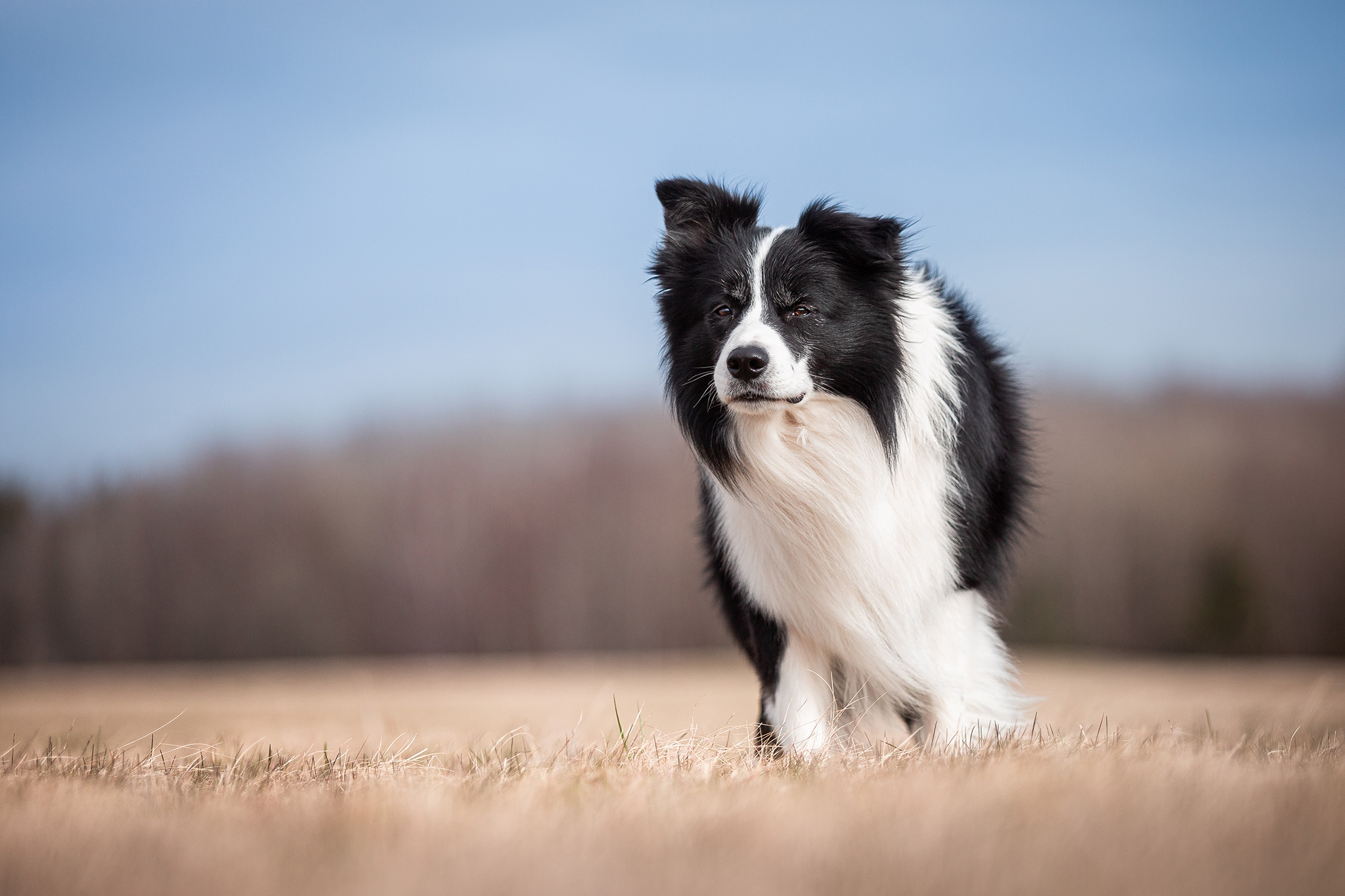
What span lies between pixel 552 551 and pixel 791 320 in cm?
3730

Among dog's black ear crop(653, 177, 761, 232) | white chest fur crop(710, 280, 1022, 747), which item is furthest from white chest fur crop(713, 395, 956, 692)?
dog's black ear crop(653, 177, 761, 232)

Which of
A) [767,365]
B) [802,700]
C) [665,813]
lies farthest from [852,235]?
[665,813]

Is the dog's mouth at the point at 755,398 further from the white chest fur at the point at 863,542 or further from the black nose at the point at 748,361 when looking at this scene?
the white chest fur at the point at 863,542

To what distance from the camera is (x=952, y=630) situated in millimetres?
4586

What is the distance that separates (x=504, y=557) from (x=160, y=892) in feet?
128

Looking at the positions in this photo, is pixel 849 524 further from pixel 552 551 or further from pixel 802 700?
pixel 552 551

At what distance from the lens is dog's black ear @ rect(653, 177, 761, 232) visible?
4.86 metres

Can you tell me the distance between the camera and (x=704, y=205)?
4879 millimetres

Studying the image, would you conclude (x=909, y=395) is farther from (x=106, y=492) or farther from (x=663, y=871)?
(x=106, y=492)

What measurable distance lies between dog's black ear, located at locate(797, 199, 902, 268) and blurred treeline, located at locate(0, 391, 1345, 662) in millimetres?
30783

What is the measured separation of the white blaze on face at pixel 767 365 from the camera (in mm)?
4102

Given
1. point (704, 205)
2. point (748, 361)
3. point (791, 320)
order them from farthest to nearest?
point (704, 205)
point (791, 320)
point (748, 361)

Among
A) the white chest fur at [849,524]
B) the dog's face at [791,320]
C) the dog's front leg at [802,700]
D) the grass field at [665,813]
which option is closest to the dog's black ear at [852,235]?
the dog's face at [791,320]

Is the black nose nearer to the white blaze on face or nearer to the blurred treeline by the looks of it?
the white blaze on face
